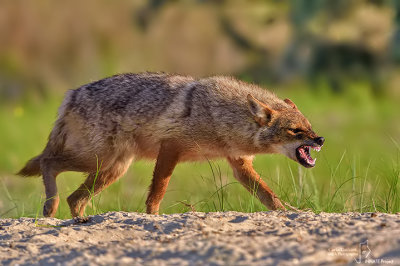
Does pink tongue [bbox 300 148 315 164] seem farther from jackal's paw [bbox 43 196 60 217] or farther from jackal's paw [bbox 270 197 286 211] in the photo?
jackal's paw [bbox 43 196 60 217]

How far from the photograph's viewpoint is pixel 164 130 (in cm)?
635

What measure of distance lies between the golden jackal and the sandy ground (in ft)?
4.46

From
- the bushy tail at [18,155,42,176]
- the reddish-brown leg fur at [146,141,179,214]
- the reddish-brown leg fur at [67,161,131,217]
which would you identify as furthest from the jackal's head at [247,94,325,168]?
the bushy tail at [18,155,42,176]

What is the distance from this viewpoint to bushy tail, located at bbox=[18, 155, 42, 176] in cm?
693

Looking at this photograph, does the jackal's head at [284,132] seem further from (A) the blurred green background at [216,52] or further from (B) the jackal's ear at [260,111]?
(A) the blurred green background at [216,52]

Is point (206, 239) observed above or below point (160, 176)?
below

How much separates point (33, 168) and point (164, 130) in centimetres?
154

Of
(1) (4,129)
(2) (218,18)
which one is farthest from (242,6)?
(1) (4,129)

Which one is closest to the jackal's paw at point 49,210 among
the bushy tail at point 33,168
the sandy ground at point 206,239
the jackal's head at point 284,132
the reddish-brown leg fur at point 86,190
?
the reddish-brown leg fur at point 86,190

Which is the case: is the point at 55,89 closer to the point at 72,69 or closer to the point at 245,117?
the point at 72,69

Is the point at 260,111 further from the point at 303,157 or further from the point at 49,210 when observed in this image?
the point at 49,210

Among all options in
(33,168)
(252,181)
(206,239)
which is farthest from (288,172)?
(206,239)

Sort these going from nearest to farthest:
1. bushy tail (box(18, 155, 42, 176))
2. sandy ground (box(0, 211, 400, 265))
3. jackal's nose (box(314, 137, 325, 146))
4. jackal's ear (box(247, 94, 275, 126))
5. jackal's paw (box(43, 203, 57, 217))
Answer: sandy ground (box(0, 211, 400, 265))
jackal's nose (box(314, 137, 325, 146))
jackal's ear (box(247, 94, 275, 126))
jackal's paw (box(43, 203, 57, 217))
bushy tail (box(18, 155, 42, 176))

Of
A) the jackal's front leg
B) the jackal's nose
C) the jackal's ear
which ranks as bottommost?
the jackal's front leg
